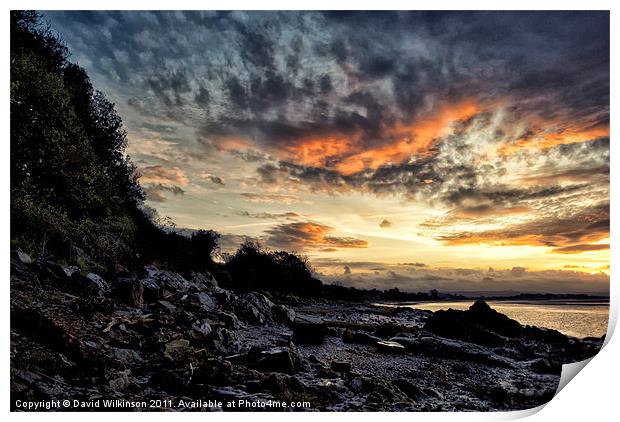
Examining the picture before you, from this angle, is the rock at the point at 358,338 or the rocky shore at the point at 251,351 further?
the rock at the point at 358,338

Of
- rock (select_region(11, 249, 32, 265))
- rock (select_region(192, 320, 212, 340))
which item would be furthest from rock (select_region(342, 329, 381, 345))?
rock (select_region(11, 249, 32, 265))

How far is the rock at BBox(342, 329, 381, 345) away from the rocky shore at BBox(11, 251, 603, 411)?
14mm

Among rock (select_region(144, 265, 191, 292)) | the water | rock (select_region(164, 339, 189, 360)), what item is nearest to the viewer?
rock (select_region(164, 339, 189, 360))

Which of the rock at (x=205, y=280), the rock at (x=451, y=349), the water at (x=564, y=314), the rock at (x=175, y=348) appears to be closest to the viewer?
the rock at (x=175, y=348)

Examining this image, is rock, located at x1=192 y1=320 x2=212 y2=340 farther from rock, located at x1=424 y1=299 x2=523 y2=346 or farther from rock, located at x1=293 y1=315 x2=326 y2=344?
rock, located at x1=424 y1=299 x2=523 y2=346

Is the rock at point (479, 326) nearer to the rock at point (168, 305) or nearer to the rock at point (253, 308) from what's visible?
the rock at point (253, 308)

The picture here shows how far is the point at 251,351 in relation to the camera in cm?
515

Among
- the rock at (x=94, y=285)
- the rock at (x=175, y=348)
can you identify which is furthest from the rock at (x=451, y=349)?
the rock at (x=94, y=285)

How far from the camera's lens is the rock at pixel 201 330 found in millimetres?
5336

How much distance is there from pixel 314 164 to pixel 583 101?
3.44m

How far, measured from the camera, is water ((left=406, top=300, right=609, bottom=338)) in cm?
531

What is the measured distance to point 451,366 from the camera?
552cm

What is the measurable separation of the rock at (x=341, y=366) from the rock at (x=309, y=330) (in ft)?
1.68
